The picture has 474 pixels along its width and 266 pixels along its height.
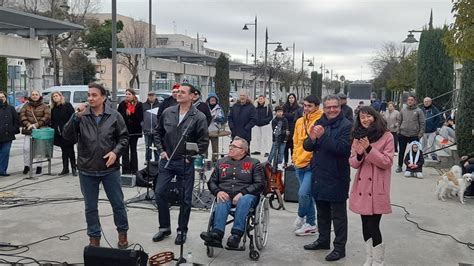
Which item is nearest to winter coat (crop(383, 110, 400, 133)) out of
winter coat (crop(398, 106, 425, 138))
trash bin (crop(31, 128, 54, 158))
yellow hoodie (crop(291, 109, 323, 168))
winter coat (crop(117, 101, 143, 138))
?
winter coat (crop(398, 106, 425, 138))

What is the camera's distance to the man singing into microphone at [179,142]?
18.2ft

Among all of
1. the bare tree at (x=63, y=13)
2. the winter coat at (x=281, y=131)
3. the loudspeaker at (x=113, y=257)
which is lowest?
the loudspeaker at (x=113, y=257)

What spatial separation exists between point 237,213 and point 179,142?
1009 millimetres

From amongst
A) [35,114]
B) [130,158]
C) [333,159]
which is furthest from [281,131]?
[35,114]

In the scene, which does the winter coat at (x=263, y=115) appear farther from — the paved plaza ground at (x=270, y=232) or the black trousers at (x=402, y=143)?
the paved plaza ground at (x=270, y=232)

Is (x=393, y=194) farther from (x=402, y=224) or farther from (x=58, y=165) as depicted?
(x=58, y=165)

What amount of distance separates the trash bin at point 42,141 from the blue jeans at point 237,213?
5.59 metres

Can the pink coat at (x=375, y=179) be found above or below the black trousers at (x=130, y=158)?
above

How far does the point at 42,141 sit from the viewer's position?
9.62m

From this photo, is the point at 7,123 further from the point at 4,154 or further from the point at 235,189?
the point at 235,189

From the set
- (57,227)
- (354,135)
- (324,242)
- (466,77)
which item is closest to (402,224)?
(324,242)

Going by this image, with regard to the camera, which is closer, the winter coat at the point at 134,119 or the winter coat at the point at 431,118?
the winter coat at the point at 134,119

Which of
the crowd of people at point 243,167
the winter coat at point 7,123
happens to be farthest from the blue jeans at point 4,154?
the crowd of people at point 243,167

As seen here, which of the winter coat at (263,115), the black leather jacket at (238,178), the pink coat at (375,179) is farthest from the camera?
the winter coat at (263,115)
